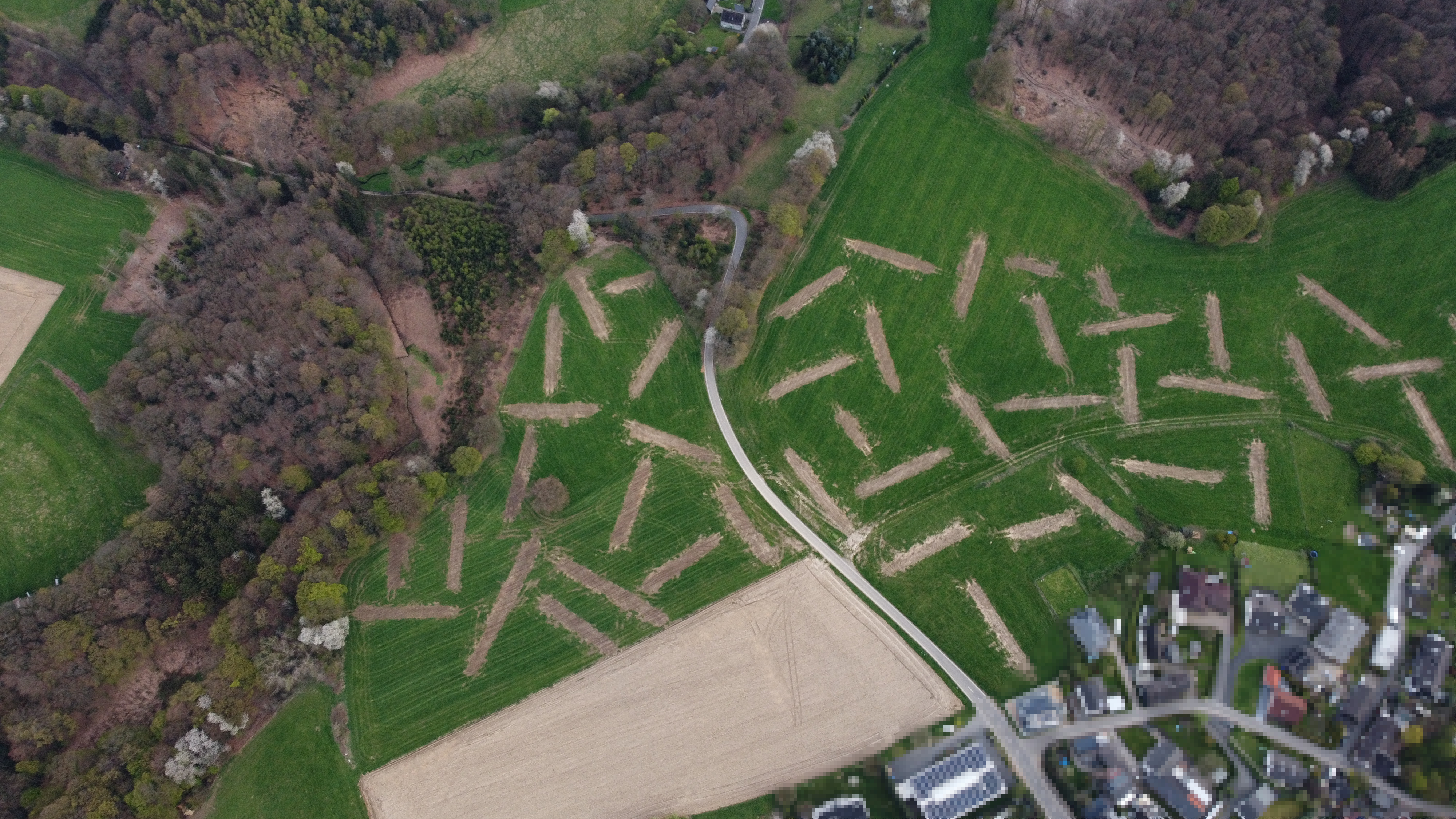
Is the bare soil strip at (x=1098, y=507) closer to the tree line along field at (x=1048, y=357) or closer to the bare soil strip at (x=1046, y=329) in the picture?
the tree line along field at (x=1048, y=357)

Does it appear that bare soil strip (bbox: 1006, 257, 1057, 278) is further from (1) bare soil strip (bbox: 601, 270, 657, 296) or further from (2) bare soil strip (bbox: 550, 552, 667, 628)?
(2) bare soil strip (bbox: 550, 552, 667, 628)

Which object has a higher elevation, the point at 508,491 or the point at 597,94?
the point at 597,94

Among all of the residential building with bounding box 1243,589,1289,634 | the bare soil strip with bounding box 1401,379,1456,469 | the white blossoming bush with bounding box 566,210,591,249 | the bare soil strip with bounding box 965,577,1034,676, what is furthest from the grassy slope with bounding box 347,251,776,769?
the bare soil strip with bounding box 1401,379,1456,469

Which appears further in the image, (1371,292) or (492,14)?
(492,14)

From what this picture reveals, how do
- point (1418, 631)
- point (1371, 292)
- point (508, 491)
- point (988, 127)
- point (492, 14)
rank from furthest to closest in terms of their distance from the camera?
point (492, 14) → point (988, 127) → point (1371, 292) → point (508, 491) → point (1418, 631)

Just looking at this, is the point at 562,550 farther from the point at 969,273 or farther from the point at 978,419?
the point at 969,273

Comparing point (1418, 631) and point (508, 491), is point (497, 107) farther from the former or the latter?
point (1418, 631)

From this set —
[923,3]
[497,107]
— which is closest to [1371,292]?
[923,3]
